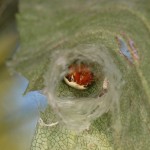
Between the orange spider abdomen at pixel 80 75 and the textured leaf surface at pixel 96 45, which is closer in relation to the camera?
the textured leaf surface at pixel 96 45

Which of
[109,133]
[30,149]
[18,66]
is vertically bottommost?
[30,149]

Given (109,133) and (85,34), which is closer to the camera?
(85,34)

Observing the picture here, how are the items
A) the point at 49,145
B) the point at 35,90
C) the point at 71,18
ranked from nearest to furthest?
the point at 71,18 < the point at 35,90 < the point at 49,145

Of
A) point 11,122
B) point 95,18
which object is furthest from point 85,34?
point 11,122

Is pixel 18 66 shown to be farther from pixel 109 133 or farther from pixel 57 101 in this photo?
pixel 109 133

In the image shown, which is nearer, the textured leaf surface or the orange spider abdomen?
the textured leaf surface

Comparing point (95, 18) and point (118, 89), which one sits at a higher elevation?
point (95, 18)

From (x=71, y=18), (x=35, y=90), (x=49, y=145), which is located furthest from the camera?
(x=49, y=145)
